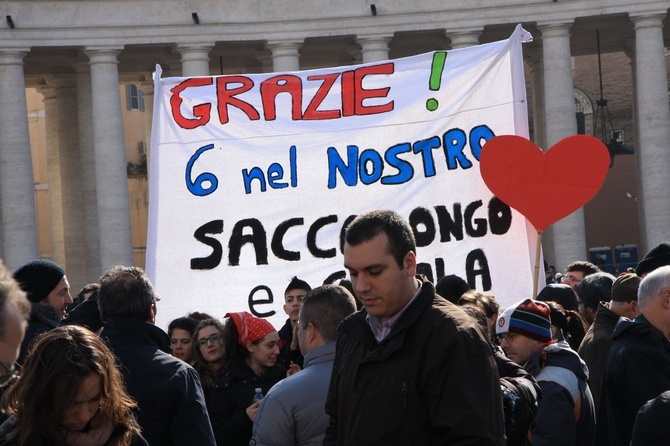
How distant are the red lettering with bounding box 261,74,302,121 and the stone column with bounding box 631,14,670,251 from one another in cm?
3379

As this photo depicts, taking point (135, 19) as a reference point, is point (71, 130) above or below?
below

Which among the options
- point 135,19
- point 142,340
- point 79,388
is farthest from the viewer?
point 135,19

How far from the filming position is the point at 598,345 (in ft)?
42.2

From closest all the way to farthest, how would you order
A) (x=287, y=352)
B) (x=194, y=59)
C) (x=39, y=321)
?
(x=39, y=321)
(x=287, y=352)
(x=194, y=59)

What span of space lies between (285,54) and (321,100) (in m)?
33.4

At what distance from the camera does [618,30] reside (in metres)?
56.2

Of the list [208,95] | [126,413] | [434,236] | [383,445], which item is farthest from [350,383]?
[208,95]

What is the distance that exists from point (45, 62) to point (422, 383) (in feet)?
168

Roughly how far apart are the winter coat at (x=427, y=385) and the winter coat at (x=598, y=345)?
5602 millimetres

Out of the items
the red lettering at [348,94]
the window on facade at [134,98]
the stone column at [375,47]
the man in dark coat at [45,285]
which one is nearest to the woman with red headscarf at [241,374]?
the man in dark coat at [45,285]

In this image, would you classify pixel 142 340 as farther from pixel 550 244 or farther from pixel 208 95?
pixel 550 244

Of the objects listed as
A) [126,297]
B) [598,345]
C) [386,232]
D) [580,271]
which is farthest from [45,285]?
[580,271]

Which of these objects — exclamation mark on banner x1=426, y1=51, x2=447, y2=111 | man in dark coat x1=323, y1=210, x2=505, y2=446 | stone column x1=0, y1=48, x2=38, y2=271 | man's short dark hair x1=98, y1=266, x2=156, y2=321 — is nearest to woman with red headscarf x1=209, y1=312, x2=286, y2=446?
man's short dark hair x1=98, y1=266, x2=156, y2=321

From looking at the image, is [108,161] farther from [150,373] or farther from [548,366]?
[150,373]
